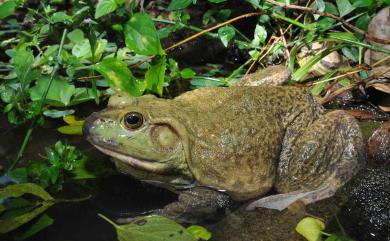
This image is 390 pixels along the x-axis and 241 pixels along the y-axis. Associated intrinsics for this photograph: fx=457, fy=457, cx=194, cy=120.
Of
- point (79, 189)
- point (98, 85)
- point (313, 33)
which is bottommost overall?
point (79, 189)

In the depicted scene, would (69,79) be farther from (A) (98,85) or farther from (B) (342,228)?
(B) (342,228)

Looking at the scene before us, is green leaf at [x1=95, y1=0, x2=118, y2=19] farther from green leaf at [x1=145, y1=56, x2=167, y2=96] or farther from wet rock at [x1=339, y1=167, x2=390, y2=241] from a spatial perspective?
wet rock at [x1=339, y1=167, x2=390, y2=241]

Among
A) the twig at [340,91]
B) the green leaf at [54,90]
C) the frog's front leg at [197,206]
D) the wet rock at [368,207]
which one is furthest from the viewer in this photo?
the twig at [340,91]

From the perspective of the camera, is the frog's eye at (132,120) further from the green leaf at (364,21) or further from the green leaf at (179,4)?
the green leaf at (364,21)

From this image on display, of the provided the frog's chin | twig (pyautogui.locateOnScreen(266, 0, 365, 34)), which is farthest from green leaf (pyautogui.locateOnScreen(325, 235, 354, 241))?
twig (pyautogui.locateOnScreen(266, 0, 365, 34))

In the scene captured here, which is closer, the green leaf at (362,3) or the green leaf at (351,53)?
the green leaf at (362,3)

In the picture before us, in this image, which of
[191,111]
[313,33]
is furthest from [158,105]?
[313,33]

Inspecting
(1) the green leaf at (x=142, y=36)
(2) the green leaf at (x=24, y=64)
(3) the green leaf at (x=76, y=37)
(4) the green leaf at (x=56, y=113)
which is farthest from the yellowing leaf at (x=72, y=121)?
(1) the green leaf at (x=142, y=36)
